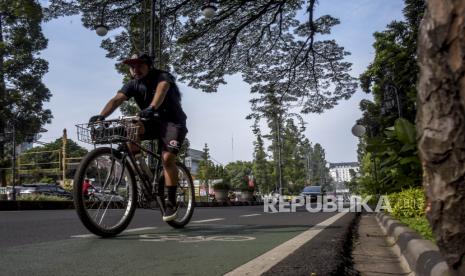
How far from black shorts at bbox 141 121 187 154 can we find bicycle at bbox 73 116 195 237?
17 centimetres

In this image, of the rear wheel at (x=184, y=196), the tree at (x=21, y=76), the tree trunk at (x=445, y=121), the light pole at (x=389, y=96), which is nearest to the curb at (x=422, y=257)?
the tree trunk at (x=445, y=121)

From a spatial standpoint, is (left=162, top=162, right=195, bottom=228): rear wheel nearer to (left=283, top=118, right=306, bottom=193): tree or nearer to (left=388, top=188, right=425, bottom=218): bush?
(left=388, top=188, right=425, bottom=218): bush

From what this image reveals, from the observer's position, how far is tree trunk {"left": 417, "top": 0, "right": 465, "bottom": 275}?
3.13 ft

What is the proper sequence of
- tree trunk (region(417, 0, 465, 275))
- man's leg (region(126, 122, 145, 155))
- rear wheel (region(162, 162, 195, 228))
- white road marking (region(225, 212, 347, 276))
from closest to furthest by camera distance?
1. tree trunk (region(417, 0, 465, 275))
2. white road marking (region(225, 212, 347, 276))
3. man's leg (region(126, 122, 145, 155))
4. rear wheel (region(162, 162, 195, 228))

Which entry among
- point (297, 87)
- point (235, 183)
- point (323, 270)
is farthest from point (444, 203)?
point (235, 183)

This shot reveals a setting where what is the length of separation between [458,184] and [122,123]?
3.27 metres

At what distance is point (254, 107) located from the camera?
16.0 m

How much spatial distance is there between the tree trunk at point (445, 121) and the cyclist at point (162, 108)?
3.33 metres

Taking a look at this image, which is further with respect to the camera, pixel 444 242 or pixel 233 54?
pixel 233 54

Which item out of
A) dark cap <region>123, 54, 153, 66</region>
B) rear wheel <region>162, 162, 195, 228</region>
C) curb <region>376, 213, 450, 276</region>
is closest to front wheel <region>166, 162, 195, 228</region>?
rear wheel <region>162, 162, 195, 228</region>

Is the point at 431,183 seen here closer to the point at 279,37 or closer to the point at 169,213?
the point at 169,213

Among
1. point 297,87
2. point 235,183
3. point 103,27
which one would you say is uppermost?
point 103,27

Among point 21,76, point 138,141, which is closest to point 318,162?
point 21,76

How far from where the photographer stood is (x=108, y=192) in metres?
4.12
